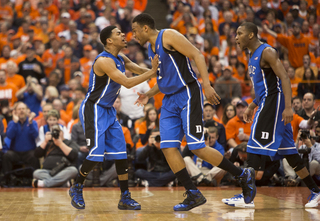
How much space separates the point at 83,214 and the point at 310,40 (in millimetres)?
10226

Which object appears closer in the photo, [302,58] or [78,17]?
[302,58]

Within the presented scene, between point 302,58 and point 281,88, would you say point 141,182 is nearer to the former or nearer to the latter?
point 281,88

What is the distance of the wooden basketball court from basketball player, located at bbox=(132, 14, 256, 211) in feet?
0.88

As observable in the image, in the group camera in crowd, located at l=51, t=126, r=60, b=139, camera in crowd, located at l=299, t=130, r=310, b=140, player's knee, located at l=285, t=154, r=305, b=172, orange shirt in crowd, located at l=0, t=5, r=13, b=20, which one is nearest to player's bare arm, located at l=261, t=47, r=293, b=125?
player's knee, located at l=285, t=154, r=305, b=172

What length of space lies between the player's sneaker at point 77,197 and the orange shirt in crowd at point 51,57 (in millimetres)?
7440

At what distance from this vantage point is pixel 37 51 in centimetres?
1217

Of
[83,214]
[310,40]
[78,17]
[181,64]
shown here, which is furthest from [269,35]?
[83,214]

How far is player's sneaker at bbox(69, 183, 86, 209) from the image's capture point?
4.62 meters

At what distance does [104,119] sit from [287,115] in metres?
2.03

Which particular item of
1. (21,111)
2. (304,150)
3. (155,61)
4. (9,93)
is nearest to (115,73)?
(155,61)

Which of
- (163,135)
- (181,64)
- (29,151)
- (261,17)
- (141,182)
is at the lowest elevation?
(141,182)

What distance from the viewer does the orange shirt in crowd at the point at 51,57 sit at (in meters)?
11.6

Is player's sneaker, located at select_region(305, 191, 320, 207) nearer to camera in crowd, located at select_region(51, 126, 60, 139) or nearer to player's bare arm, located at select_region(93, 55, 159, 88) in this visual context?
player's bare arm, located at select_region(93, 55, 159, 88)

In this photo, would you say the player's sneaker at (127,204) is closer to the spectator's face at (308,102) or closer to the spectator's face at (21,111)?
the spectator's face at (21,111)
